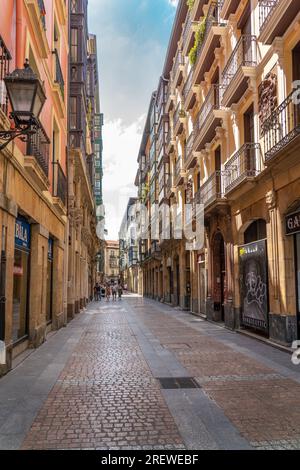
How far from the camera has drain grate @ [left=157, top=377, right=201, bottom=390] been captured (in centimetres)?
696

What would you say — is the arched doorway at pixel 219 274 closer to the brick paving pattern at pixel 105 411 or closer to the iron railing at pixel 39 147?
the brick paving pattern at pixel 105 411

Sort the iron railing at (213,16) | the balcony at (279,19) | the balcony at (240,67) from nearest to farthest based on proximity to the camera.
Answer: the balcony at (279,19), the balcony at (240,67), the iron railing at (213,16)

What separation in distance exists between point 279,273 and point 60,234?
27.2 feet

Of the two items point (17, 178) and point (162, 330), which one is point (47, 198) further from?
point (162, 330)

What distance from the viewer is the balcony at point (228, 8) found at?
48.0ft

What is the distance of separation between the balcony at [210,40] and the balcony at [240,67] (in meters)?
2.03

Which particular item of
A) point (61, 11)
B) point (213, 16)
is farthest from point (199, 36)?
point (61, 11)

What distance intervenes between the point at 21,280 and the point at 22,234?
1083mm

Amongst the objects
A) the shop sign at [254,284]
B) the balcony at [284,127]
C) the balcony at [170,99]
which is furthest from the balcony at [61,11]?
the balcony at [170,99]

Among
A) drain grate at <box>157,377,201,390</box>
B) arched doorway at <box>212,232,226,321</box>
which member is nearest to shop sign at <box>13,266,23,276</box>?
drain grate at <box>157,377,201,390</box>

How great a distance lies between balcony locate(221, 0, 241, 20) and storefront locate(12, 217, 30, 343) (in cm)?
1032

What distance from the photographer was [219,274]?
17.9 m

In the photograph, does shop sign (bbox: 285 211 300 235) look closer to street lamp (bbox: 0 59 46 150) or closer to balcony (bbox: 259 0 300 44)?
balcony (bbox: 259 0 300 44)
